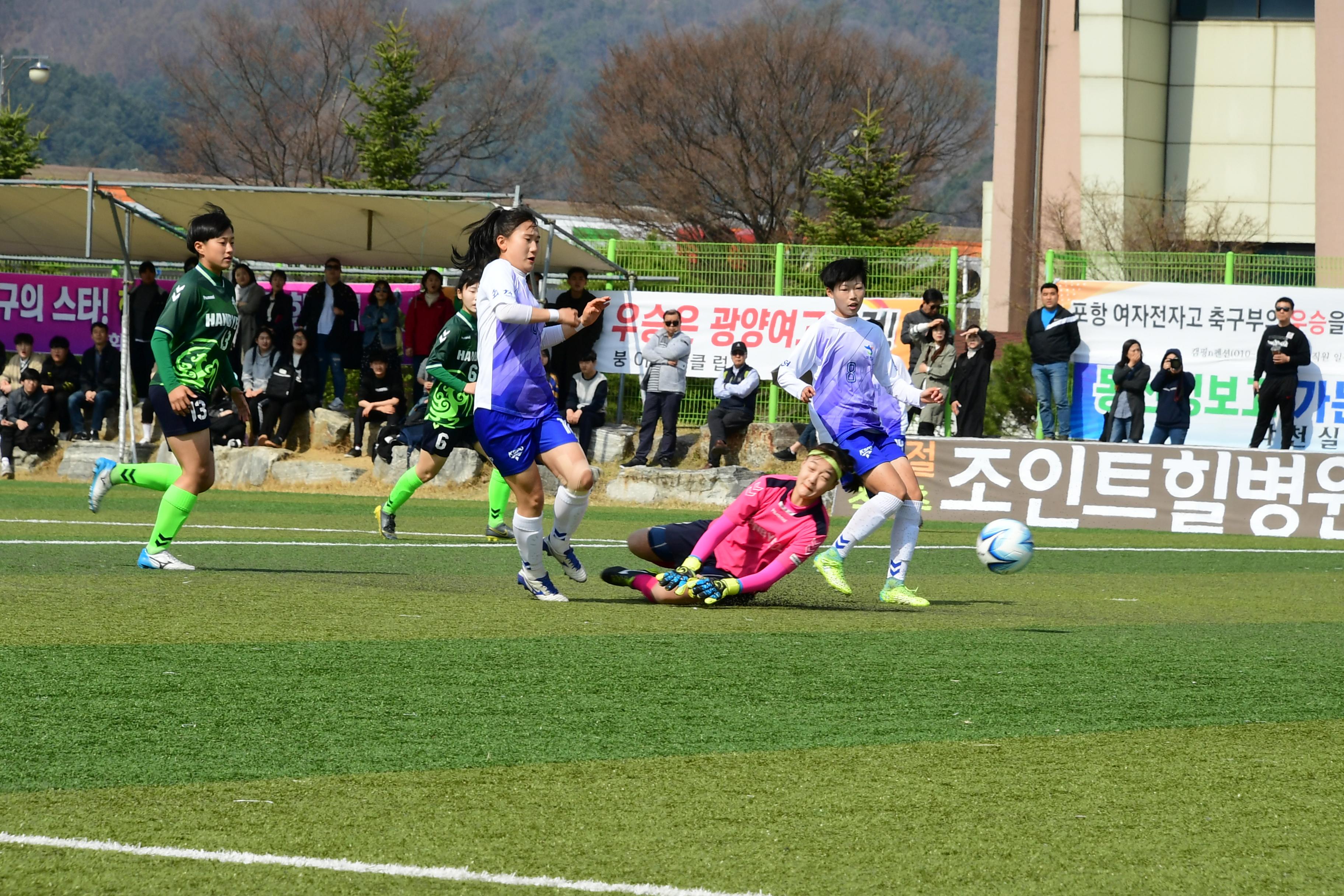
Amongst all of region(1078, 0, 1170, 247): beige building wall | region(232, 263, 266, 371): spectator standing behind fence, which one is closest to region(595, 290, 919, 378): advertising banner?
region(232, 263, 266, 371): spectator standing behind fence

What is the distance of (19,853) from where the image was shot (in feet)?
11.7

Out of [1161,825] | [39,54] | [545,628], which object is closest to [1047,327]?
[545,628]

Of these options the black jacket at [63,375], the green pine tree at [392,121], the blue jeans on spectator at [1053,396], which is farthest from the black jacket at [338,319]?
the green pine tree at [392,121]

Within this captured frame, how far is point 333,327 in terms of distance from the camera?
66.2ft

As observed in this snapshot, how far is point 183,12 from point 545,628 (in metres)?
166

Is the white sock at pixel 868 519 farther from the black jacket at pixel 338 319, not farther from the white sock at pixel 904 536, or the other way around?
the black jacket at pixel 338 319

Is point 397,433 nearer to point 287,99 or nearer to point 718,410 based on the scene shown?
point 718,410

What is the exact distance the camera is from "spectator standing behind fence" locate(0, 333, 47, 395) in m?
20.0

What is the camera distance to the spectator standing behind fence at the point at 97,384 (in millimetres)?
20141

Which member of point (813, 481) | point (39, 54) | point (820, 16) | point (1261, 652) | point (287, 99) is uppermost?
point (39, 54)

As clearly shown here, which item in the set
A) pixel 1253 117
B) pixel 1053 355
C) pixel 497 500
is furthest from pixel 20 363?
pixel 1253 117

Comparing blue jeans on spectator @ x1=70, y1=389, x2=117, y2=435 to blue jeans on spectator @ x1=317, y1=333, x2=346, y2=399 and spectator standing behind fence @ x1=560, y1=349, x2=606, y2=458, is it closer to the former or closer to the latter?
blue jeans on spectator @ x1=317, y1=333, x2=346, y2=399

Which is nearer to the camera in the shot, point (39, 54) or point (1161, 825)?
point (1161, 825)

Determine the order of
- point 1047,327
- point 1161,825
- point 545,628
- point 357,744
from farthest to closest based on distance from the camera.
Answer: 1. point 1047,327
2. point 545,628
3. point 357,744
4. point 1161,825
